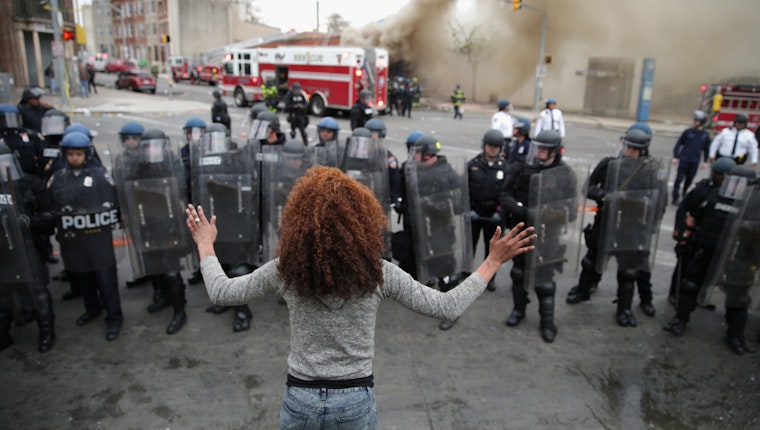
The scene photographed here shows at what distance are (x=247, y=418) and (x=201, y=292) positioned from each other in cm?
212

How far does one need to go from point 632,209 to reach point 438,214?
162 cm

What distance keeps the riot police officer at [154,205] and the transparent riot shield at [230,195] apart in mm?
191

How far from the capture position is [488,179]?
15.8 ft

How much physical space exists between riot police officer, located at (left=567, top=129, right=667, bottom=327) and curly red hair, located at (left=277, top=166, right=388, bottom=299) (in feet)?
10.6

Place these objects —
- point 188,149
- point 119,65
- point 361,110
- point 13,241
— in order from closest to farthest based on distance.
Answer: point 13,241, point 188,149, point 361,110, point 119,65

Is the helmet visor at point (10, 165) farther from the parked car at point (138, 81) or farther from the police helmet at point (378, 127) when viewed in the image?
the parked car at point (138, 81)

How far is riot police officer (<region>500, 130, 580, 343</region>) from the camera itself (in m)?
4.04

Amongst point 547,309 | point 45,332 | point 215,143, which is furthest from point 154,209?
point 547,309

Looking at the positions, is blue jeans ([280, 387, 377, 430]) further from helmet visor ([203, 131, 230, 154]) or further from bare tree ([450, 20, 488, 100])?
bare tree ([450, 20, 488, 100])

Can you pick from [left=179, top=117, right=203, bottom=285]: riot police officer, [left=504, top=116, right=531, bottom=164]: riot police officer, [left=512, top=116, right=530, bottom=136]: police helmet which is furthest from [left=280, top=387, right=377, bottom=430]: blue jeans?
[left=512, top=116, right=530, bottom=136]: police helmet

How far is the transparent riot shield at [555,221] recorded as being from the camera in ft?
13.2

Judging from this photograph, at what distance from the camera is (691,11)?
2406 cm

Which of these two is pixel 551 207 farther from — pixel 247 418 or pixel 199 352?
pixel 199 352

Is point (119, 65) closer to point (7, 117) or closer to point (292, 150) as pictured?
point (7, 117)
